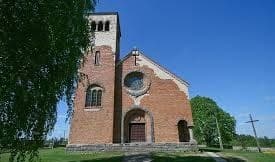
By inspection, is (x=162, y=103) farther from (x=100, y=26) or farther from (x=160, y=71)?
(x=100, y=26)

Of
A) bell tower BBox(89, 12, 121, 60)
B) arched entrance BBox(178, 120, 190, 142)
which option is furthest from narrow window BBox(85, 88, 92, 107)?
arched entrance BBox(178, 120, 190, 142)

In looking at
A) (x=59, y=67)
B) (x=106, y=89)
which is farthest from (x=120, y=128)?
(x=59, y=67)

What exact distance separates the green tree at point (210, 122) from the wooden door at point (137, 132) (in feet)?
97.8

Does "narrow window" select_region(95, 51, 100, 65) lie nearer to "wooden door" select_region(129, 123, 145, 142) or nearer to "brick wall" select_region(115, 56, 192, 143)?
"brick wall" select_region(115, 56, 192, 143)

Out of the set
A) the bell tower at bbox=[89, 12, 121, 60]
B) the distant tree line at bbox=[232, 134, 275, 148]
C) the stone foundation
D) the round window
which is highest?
the bell tower at bbox=[89, 12, 121, 60]

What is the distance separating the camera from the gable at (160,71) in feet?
96.0

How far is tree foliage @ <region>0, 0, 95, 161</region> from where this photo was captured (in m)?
9.89

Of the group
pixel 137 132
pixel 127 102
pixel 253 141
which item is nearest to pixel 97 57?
pixel 127 102

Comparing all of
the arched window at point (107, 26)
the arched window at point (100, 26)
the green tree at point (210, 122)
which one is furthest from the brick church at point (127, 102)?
the green tree at point (210, 122)

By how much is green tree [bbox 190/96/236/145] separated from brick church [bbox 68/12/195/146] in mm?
28354

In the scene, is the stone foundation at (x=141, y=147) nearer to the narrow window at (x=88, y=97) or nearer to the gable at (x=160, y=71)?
the narrow window at (x=88, y=97)

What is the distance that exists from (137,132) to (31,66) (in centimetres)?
1928

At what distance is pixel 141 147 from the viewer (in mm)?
23375

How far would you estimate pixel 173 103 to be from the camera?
1118 inches
